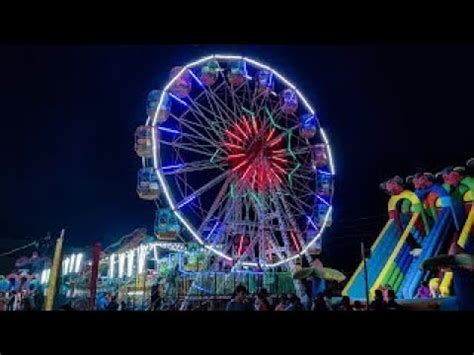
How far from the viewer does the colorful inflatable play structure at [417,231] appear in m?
12.5

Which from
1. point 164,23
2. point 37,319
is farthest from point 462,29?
point 37,319

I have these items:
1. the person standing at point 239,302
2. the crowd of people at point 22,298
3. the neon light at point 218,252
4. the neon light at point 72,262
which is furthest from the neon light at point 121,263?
the person standing at point 239,302

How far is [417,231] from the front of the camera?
13836 millimetres

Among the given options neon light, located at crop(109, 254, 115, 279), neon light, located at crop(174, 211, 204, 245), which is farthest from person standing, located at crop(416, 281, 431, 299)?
neon light, located at crop(109, 254, 115, 279)

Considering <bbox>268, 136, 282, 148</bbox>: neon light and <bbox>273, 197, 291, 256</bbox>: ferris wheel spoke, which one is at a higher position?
<bbox>268, 136, 282, 148</bbox>: neon light

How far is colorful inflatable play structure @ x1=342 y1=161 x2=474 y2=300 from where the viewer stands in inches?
493

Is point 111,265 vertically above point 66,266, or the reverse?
point 66,266

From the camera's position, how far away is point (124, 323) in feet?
9.61

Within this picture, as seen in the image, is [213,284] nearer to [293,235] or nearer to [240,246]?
[240,246]

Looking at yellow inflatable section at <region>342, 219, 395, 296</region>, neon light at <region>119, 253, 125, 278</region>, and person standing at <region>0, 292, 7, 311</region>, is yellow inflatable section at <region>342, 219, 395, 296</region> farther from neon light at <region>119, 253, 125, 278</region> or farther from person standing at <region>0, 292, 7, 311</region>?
person standing at <region>0, 292, 7, 311</region>

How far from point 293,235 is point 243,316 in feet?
32.5

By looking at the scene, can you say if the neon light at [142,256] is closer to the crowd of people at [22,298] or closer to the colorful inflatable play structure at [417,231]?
the crowd of people at [22,298]

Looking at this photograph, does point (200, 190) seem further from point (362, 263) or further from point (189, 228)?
point (362, 263)

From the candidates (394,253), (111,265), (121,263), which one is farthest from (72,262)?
(394,253)
